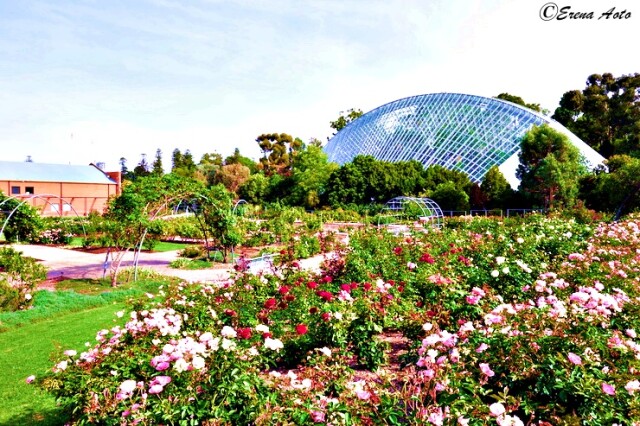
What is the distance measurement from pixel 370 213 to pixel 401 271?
83.1 ft

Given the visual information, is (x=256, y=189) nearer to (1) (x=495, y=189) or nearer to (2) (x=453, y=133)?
(2) (x=453, y=133)

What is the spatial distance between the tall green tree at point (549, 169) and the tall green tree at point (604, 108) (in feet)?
63.7

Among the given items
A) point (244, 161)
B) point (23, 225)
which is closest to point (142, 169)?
point (244, 161)

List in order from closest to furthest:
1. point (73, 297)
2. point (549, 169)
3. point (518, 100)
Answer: point (73, 297), point (549, 169), point (518, 100)

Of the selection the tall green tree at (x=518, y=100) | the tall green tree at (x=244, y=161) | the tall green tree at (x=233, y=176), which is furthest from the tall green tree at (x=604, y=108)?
the tall green tree at (x=244, y=161)

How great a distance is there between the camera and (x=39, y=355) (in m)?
5.72

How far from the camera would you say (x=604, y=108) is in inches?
1823

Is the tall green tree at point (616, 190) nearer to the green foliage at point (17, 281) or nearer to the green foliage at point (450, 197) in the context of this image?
the green foliage at point (450, 197)

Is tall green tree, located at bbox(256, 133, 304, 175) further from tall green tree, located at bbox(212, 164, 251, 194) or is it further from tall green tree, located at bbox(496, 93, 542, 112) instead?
tall green tree, located at bbox(496, 93, 542, 112)

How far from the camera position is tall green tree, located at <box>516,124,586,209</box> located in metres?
25.4

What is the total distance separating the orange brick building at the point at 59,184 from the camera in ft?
114

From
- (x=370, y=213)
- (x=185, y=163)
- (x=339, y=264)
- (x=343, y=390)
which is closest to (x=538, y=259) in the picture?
(x=339, y=264)

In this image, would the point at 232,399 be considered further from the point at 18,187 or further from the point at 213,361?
the point at 18,187

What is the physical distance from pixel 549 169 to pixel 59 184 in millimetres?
36779
